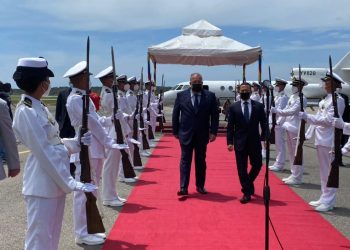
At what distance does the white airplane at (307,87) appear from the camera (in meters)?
36.5

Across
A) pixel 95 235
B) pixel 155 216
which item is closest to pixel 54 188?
pixel 95 235

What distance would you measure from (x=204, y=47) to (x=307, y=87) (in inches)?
1250

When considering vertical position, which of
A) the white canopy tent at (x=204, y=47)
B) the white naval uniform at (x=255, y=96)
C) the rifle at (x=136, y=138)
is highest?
the white canopy tent at (x=204, y=47)

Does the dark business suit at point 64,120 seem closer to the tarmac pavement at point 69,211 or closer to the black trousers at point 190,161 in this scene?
the tarmac pavement at point 69,211

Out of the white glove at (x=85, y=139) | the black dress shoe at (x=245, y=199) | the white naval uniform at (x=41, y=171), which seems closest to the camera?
the white naval uniform at (x=41, y=171)

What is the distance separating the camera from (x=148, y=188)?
852 cm

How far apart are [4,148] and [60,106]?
1.37 meters

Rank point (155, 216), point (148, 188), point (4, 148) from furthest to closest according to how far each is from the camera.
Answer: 1. point (148, 188)
2. point (155, 216)
3. point (4, 148)

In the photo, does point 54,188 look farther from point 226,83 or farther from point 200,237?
point 226,83

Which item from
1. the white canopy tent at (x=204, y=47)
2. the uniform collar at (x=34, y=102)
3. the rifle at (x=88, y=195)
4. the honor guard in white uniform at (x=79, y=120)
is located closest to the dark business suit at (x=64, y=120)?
the honor guard in white uniform at (x=79, y=120)

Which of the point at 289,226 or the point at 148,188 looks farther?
the point at 148,188

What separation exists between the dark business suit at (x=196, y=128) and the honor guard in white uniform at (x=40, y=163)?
13.9 ft

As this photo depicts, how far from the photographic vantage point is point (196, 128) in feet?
26.1

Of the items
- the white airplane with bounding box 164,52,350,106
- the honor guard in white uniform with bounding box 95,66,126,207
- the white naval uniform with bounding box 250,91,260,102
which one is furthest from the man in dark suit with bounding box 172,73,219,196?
the white airplane with bounding box 164,52,350,106
